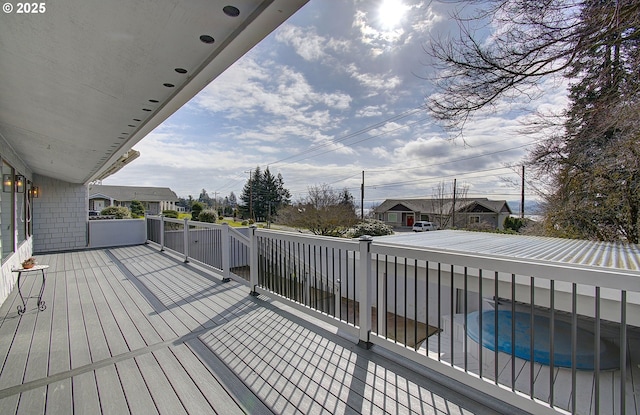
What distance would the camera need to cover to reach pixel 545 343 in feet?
13.7

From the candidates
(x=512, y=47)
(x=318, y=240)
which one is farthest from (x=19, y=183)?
(x=512, y=47)

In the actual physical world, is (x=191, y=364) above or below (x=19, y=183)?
below

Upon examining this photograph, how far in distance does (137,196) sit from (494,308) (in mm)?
42221

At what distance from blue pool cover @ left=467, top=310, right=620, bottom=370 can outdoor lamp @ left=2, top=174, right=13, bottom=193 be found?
7135 mm

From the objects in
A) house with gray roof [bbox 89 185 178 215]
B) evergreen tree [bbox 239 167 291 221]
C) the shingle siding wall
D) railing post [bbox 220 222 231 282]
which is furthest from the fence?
house with gray roof [bbox 89 185 178 215]

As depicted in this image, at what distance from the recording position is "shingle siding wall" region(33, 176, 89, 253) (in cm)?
806

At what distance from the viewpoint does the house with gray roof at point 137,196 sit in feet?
111

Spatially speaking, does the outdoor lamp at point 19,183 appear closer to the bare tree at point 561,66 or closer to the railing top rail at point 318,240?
the railing top rail at point 318,240

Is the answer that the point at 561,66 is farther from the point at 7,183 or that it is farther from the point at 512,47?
the point at 7,183

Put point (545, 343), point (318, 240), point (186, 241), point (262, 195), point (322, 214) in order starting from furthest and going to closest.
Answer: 1. point (262, 195)
2. point (322, 214)
3. point (186, 241)
4. point (545, 343)
5. point (318, 240)

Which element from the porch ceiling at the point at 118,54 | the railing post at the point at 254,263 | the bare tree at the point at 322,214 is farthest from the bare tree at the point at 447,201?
the porch ceiling at the point at 118,54

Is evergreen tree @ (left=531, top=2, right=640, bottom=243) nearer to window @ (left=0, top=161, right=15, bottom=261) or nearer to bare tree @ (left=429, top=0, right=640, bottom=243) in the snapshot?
bare tree @ (left=429, top=0, right=640, bottom=243)

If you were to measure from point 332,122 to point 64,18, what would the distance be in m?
22.6

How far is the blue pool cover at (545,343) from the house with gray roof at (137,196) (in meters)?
37.7
